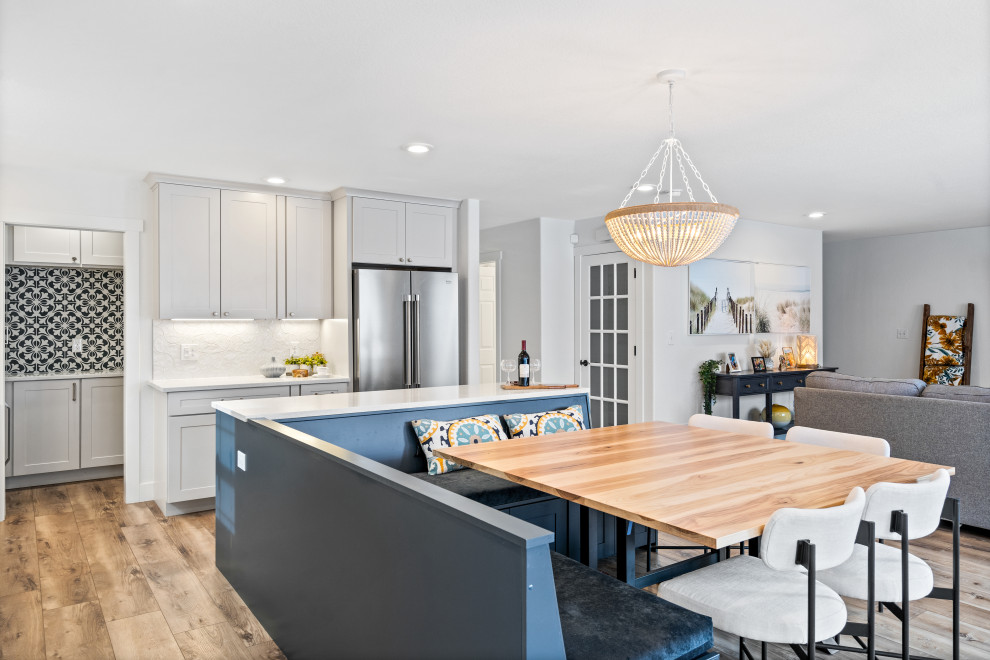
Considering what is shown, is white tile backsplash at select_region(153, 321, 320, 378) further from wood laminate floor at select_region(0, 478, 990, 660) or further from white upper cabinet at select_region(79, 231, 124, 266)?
wood laminate floor at select_region(0, 478, 990, 660)

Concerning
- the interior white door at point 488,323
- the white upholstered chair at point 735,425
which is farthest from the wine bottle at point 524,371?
the interior white door at point 488,323

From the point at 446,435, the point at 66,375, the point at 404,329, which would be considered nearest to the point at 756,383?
the point at 404,329

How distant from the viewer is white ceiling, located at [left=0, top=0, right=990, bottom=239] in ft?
7.41

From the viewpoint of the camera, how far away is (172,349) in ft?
15.8

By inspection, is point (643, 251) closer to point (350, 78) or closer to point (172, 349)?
point (350, 78)

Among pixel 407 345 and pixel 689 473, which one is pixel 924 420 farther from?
pixel 407 345

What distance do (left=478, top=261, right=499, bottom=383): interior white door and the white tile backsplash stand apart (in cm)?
243

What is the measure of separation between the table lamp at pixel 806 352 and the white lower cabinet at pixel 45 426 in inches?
271

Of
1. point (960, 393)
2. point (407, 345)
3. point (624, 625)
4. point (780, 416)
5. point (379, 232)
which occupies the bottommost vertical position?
point (780, 416)

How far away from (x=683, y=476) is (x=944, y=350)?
6.71 m

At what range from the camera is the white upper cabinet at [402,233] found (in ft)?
16.4

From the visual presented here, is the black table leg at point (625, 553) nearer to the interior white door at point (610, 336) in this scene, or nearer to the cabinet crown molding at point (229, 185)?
the cabinet crown molding at point (229, 185)

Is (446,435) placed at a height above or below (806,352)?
below

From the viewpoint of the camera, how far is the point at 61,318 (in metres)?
5.18
